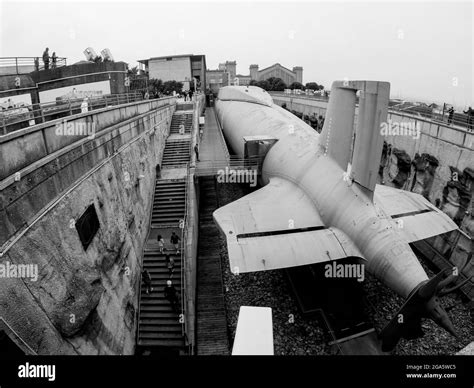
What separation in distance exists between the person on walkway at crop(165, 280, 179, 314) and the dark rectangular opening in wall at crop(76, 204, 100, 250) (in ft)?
15.5

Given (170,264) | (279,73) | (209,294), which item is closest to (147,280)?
(170,264)

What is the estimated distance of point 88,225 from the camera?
34.0 feet

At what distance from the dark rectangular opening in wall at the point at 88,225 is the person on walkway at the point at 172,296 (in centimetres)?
472

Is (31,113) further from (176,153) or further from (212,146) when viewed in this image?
(212,146)

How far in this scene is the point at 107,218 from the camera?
1215cm

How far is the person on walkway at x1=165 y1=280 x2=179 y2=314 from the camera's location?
1394 centimetres

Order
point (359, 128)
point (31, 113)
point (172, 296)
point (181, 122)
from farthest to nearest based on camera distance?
point (181, 122), point (172, 296), point (359, 128), point (31, 113)

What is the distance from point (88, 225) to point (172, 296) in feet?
18.0

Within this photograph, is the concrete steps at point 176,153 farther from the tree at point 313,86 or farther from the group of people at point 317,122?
the tree at point 313,86

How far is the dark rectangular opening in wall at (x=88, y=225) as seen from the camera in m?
9.84

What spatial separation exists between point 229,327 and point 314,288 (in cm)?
459

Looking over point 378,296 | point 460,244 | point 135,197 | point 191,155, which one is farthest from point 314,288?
point 191,155

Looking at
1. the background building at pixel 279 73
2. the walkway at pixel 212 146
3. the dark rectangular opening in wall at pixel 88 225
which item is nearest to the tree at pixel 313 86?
the background building at pixel 279 73

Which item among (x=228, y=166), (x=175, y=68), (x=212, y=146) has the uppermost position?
(x=175, y=68)
